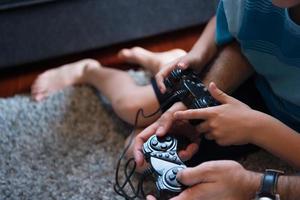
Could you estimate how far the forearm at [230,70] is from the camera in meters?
0.89

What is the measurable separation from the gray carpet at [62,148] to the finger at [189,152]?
0.66 feet

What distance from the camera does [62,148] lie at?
39.9 inches

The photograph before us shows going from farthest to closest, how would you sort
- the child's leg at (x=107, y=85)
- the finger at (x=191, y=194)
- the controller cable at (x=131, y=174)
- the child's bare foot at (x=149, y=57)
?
the child's bare foot at (x=149, y=57) < the child's leg at (x=107, y=85) < the controller cable at (x=131, y=174) < the finger at (x=191, y=194)

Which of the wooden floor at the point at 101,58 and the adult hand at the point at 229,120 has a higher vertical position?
the adult hand at the point at 229,120

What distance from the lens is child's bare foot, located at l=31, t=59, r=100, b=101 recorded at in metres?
1.15

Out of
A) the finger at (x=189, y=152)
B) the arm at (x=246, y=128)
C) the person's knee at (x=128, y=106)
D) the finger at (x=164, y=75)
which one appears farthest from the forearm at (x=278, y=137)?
the person's knee at (x=128, y=106)

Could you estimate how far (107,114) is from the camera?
1.10m

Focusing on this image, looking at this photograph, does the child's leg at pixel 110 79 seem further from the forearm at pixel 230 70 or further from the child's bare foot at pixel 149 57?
the forearm at pixel 230 70

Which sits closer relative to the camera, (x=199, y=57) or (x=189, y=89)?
(x=189, y=89)

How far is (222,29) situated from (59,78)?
48 cm

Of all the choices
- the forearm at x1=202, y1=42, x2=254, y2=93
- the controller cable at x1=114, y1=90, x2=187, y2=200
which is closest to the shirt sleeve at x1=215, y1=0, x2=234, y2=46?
the forearm at x1=202, y1=42, x2=254, y2=93

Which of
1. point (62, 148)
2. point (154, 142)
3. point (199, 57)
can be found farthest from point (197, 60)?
point (62, 148)

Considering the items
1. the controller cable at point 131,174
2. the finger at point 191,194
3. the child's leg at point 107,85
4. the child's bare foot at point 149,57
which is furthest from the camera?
the child's bare foot at point 149,57

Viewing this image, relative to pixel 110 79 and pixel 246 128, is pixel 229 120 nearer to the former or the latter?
pixel 246 128
